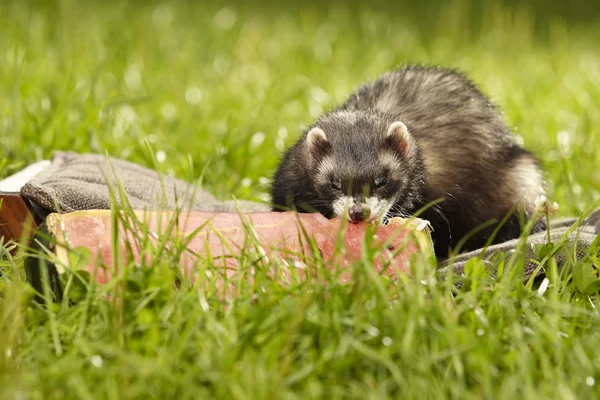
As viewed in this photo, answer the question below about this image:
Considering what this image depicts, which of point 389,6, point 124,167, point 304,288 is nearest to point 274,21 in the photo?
point 389,6

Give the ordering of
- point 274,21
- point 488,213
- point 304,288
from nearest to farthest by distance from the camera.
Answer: point 304,288
point 488,213
point 274,21

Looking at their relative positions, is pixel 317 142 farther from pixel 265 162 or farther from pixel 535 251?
pixel 265 162

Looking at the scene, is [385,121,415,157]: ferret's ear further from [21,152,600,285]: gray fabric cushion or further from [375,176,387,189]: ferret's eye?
[21,152,600,285]: gray fabric cushion

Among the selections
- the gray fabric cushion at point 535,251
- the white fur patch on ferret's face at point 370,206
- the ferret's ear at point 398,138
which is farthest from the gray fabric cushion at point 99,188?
the gray fabric cushion at point 535,251

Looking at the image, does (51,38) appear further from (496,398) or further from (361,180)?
(496,398)

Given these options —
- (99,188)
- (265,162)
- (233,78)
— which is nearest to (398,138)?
(99,188)

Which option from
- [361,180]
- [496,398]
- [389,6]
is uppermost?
[389,6]
